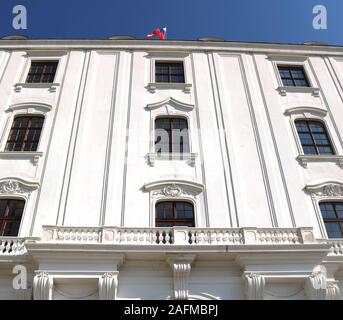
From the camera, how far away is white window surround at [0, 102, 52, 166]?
1596cm

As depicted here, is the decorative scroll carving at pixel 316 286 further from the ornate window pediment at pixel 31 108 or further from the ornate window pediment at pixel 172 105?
the ornate window pediment at pixel 31 108

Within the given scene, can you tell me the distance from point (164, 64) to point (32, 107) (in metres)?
7.00

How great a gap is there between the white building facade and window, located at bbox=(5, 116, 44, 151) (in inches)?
2.5

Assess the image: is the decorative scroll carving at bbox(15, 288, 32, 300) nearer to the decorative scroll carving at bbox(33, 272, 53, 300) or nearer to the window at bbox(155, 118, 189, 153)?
the decorative scroll carving at bbox(33, 272, 53, 300)

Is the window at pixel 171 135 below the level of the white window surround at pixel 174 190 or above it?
above

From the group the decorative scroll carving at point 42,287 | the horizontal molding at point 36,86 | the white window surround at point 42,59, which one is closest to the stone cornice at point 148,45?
the white window surround at point 42,59

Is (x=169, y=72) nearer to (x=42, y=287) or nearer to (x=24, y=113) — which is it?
(x=24, y=113)

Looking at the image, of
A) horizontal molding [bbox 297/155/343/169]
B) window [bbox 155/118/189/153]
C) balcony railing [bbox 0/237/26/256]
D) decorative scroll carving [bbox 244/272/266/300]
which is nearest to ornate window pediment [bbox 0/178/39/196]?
balcony railing [bbox 0/237/26/256]

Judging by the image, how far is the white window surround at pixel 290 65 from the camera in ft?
64.5

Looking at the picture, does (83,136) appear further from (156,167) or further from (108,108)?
(156,167)

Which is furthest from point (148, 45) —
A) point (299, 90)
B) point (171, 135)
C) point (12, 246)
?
point (12, 246)

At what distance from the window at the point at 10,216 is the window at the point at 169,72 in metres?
9.04

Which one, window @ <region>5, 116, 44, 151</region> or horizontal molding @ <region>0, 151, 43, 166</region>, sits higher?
window @ <region>5, 116, 44, 151</region>

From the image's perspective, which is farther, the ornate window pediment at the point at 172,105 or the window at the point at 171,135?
the ornate window pediment at the point at 172,105
